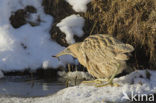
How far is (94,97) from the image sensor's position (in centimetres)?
338

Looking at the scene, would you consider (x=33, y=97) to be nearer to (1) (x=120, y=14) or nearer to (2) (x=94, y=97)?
(2) (x=94, y=97)

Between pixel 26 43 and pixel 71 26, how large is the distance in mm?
765

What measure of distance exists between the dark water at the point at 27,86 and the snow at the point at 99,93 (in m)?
0.26

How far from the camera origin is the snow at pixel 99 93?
335cm

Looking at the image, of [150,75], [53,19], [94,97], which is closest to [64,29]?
[53,19]

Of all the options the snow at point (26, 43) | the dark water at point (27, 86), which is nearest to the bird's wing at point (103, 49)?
the dark water at point (27, 86)

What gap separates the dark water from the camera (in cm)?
391

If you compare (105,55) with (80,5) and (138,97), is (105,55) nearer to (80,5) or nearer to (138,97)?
(138,97)

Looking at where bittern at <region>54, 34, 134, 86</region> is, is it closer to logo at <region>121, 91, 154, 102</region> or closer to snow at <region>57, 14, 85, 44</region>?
logo at <region>121, 91, 154, 102</region>

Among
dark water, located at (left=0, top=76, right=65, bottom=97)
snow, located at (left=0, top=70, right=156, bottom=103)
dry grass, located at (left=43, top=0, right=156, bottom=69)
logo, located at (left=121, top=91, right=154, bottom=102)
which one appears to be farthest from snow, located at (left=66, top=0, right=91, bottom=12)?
logo, located at (left=121, top=91, right=154, bottom=102)

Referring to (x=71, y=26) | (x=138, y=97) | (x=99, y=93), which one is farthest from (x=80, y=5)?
(x=138, y=97)

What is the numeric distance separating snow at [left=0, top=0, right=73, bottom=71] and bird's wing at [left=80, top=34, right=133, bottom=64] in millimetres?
980

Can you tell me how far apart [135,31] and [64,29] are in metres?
1.22

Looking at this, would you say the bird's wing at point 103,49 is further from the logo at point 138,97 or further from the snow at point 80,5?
the snow at point 80,5
